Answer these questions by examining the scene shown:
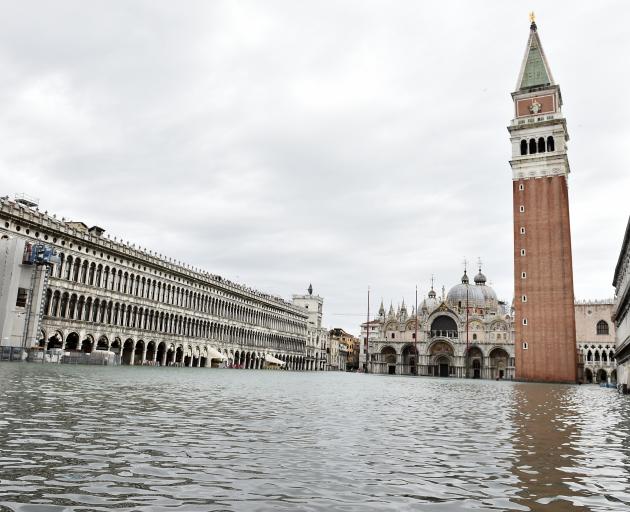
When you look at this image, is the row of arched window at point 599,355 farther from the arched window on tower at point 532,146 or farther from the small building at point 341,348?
the small building at point 341,348

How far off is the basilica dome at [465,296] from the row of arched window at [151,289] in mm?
34517

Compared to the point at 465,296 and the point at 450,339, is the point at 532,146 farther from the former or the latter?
the point at 465,296

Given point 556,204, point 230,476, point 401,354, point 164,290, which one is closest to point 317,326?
→ point 401,354

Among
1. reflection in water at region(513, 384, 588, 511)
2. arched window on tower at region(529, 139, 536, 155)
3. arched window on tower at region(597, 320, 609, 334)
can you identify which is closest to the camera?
reflection in water at region(513, 384, 588, 511)

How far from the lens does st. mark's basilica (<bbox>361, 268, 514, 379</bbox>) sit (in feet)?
324

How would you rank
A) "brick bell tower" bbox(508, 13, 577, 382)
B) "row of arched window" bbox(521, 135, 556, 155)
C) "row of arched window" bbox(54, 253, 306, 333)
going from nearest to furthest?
"row of arched window" bbox(54, 253, 306, 333)
"brick bell tower" bbox(508, 13, 577, 382)
"row of arched window" bbox(521, 135, 556, 155)

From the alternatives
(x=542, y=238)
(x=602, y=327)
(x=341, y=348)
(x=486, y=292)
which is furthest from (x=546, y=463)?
(x=341, y=348)

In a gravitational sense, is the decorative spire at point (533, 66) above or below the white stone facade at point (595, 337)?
above

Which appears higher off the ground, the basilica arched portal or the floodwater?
the basilica arched portal

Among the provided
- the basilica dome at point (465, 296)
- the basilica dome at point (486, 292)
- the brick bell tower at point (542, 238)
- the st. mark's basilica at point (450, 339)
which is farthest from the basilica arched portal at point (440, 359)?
the brick bell tower at point (542, 238)

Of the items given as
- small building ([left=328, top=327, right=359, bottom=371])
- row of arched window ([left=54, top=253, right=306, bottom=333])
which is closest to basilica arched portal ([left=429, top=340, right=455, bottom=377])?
row of arched window ([left=54, top=253, right=306, bottom=333])

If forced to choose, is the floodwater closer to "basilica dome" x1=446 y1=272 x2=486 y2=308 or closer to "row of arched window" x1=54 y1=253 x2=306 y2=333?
"row of arched window" x1=54 y1=253 x2=306 y2=333

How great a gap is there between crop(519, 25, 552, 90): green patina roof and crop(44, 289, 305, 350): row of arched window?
55.4 meters

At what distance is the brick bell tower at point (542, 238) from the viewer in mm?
68500
